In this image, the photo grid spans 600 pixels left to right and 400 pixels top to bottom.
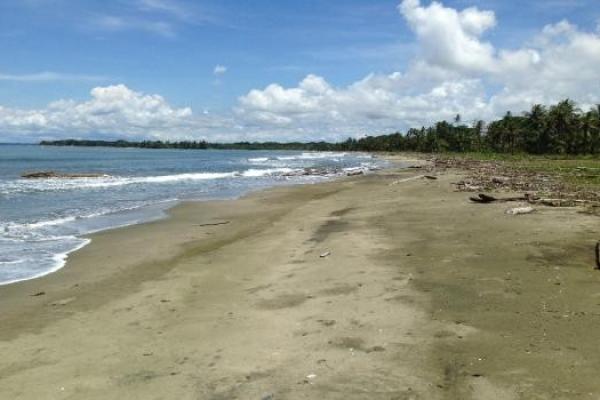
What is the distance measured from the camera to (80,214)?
2411 centimetres

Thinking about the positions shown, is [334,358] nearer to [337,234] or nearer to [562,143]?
[337,234]

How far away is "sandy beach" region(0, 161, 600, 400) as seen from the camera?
6023mm

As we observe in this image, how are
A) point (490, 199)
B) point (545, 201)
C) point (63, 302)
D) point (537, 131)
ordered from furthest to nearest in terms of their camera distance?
1. point (537, 131)
2. point (490, 199)
3. point (545, 201)
4. point (63, 302)

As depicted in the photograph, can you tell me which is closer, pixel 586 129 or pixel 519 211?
pixel 519 211

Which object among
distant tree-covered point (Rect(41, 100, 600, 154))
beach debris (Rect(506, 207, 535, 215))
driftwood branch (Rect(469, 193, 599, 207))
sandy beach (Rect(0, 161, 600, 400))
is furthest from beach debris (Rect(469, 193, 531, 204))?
distant tree-covered point (Rect(41, 100, 600, 154))

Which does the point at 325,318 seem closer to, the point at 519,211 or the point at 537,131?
the point at 519,211

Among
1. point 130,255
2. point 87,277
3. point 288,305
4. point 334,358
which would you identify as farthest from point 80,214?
point 334,358

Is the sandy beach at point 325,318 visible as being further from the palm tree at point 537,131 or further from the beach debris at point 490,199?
the palm tree at point 537,131

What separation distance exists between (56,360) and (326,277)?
208 inches

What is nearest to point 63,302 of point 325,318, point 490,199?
point 325,318

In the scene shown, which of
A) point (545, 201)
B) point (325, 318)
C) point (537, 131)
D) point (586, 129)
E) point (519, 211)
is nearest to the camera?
point (325, 318)

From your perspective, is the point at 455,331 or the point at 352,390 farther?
the point at 455,331

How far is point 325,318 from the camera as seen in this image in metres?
8.23

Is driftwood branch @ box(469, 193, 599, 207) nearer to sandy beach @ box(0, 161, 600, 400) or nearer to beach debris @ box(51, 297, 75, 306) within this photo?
sandy beach @ box(0, 161, 600, 400)
